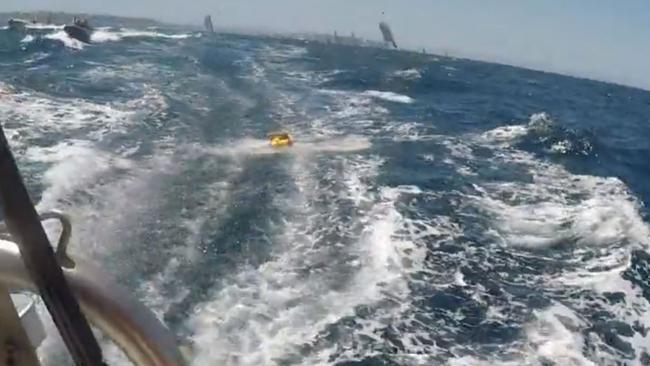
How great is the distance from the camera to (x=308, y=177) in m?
13.6

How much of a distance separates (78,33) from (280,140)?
2849cm

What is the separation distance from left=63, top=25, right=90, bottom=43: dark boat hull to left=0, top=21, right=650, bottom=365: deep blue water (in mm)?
17442

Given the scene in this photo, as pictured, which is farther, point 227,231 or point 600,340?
point 227,231

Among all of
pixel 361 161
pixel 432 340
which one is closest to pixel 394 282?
pixel 432 340

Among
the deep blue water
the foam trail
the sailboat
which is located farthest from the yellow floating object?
the sailboat

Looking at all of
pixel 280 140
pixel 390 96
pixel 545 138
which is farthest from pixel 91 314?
pixel 390 96

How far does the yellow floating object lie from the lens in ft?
51.9

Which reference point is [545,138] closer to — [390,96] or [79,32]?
[390,96]

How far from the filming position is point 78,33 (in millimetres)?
39062

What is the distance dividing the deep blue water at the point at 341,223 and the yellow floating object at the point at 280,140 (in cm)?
31

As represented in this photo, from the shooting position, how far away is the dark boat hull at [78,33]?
3850cm

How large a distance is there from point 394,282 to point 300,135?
9013 millimetres

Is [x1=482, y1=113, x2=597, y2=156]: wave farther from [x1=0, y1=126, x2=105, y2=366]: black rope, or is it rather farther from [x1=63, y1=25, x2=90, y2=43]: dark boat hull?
[x1=63, y1=25, x2=90, y2=43]: dark boat hull

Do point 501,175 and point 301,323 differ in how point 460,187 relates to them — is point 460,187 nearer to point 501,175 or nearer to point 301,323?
point 501,175
